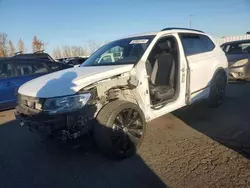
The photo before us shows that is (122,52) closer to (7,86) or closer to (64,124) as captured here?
(64,124)

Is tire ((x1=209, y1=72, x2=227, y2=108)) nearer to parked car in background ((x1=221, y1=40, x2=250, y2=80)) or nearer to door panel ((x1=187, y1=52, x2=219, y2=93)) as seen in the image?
door panel ((x1=187, y1=52, x2=219, y2=93))

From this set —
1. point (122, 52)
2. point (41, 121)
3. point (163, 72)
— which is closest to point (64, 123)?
point (41, 121)

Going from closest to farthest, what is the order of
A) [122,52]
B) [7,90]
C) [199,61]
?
[122,52] < [199,61] < [7,90]

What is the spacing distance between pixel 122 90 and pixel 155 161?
115 cm

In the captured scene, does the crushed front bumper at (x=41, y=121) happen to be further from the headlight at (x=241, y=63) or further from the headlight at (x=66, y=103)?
the headlight at (x=241, y=63)

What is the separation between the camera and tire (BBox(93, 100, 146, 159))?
300 centimetres

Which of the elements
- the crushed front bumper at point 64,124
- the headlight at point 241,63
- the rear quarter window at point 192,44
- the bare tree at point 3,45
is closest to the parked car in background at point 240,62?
the headlight at point 241,63

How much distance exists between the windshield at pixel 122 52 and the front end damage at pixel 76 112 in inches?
20.6

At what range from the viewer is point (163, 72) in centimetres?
435

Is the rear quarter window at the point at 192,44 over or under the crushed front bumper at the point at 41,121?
over

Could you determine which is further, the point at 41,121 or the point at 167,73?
the point at 167,73

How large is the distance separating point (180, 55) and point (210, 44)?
4.93 feet

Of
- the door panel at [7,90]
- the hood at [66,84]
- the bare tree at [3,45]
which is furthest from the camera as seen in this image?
the bare tree at [3,45]

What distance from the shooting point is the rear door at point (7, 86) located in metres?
6.01
